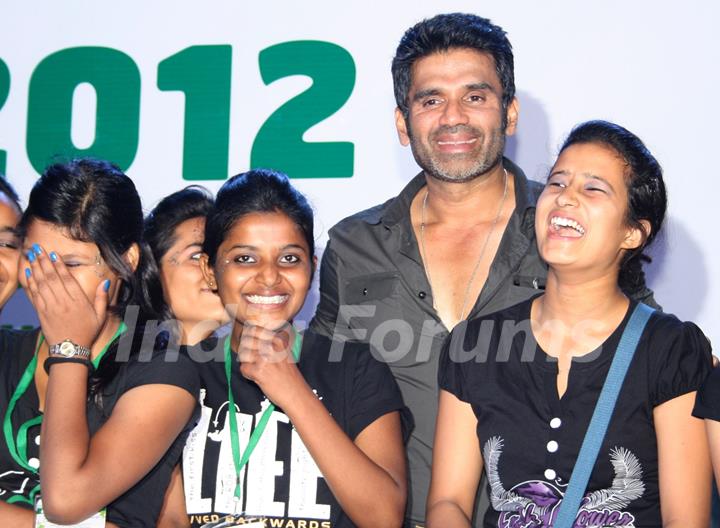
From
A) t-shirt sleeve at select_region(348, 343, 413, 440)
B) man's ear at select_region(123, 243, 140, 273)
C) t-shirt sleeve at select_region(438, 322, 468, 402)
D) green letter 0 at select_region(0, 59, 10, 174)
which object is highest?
green letter 0 at select_region(0, 59, 10, 174)

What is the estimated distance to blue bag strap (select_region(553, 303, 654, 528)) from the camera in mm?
1969

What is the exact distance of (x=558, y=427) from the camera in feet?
6.79

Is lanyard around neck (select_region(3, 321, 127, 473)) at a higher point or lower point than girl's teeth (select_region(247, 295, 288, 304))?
lower

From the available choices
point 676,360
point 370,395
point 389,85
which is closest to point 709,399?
point 676,360

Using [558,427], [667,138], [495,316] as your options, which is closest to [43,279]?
[495,316]

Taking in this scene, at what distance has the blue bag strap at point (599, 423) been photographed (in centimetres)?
197

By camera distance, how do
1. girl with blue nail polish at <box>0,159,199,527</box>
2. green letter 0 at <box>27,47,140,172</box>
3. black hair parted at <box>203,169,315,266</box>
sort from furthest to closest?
green letter 0 at <box>27,47,140,172</box>, black hair parted at <box>203,169,315,266</box>, girl with blue nail polish at <box>0,159,199,527</box>

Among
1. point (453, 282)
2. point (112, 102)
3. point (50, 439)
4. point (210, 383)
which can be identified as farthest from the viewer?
point (112, 102)

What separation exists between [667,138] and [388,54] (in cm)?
98

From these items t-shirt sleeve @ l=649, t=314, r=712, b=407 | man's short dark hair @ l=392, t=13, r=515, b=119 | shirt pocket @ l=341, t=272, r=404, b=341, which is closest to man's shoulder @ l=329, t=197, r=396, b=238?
shirt pocket @ l=341, t=272, r=404, b=341

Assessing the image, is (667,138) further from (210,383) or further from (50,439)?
(50,439)

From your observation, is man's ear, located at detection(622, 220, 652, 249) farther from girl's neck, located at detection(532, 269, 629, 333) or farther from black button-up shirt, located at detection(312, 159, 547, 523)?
black button-up shirt, located at detection(312, 159, 547, 523)

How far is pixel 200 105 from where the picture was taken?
11.9 ft

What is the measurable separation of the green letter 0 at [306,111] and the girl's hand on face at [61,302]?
1387mm
